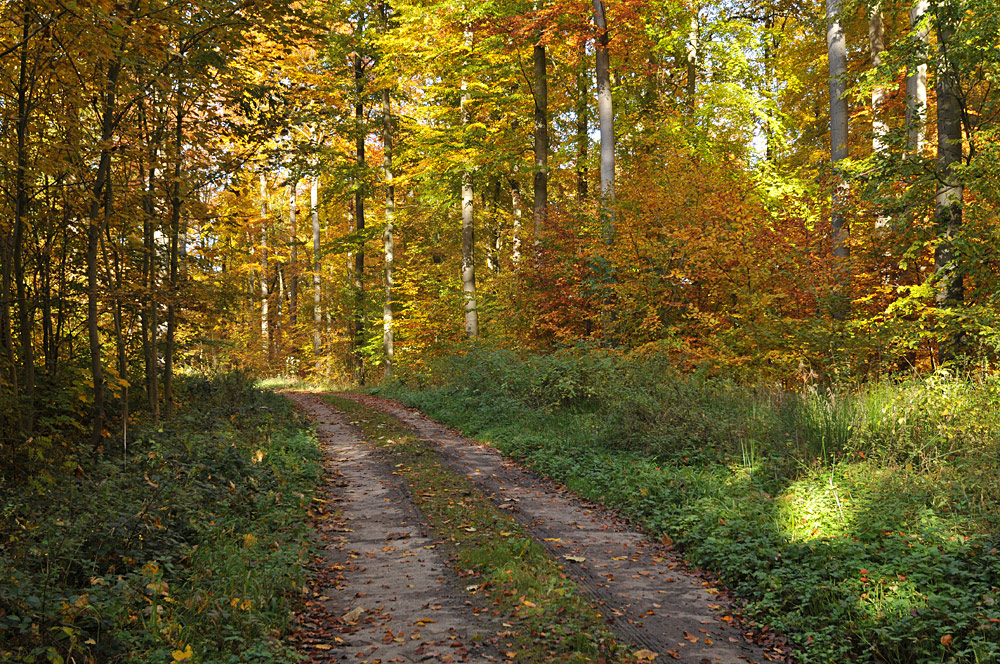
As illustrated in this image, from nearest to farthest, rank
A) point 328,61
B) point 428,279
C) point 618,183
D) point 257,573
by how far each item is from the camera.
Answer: point 257,573, point 618,183, point 328,61, point 428,279

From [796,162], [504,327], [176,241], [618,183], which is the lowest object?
[504,327]

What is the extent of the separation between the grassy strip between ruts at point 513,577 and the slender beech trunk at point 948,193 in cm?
775

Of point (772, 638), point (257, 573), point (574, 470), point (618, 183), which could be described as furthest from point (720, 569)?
point (618, 183)

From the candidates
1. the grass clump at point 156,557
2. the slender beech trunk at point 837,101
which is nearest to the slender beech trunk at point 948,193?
the slender beech trunk at point 837,101

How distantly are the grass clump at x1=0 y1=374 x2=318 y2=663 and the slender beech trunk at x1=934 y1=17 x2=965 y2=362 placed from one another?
10.1 m

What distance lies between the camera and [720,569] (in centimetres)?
635

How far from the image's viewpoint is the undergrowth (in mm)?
4938

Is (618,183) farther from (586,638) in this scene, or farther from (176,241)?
(586,638)

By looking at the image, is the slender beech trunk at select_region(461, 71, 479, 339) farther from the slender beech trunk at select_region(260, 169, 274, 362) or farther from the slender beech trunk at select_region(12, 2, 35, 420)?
the slender beech trunk at select_region(260, 169, 274, 362)

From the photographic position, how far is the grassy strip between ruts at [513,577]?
16.1ft

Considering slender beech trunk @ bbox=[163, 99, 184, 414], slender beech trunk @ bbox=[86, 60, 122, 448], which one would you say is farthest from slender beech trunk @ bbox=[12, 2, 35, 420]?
slender beech trunk @ bbox=[163, 99, 184, 414]

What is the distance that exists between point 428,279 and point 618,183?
12196mm

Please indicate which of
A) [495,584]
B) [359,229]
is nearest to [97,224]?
[495,584]

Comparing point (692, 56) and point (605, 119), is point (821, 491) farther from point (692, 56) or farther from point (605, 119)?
point (692, 56)
